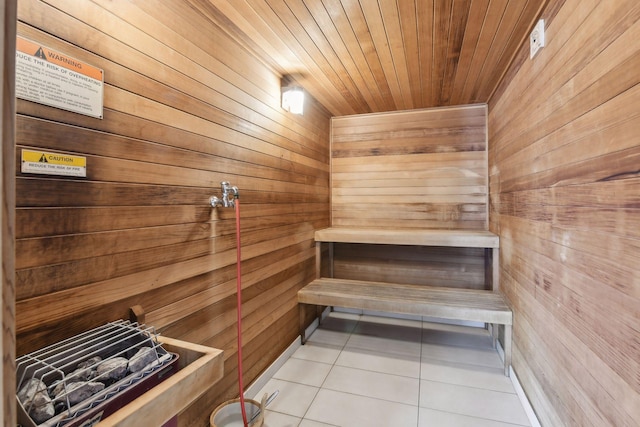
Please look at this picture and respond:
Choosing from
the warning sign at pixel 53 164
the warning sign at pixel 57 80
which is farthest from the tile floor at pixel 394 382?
the warning sign at pixel 57 80

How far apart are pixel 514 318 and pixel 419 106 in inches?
83.2

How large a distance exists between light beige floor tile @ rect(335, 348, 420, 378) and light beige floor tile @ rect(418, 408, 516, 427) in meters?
0.42

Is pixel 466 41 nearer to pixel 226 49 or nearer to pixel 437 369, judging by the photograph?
pixel 226 49

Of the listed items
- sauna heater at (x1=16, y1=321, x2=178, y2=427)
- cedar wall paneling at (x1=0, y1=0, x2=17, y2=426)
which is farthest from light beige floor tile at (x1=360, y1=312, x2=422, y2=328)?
cedar wall paneling at (x1=0, y1=0, x2=17, y2=426)

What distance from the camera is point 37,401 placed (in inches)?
27.7

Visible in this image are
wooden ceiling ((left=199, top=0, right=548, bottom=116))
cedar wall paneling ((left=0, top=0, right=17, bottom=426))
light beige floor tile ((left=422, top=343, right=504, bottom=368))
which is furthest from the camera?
light beige floor tile ((left=422, top=343, right=504, bottom=368))

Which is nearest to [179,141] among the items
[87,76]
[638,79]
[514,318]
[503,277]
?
[87,76]

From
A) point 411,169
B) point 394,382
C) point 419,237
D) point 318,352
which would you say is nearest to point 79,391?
point 394,382

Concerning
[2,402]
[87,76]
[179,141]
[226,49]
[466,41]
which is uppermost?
[466,41]

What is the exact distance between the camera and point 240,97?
73.4 inches

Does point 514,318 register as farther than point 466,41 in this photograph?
Yes

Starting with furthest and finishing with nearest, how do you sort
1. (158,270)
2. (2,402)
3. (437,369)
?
(437,369)
(158,270)
(2,402)

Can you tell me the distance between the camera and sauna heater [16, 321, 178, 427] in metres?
0.70

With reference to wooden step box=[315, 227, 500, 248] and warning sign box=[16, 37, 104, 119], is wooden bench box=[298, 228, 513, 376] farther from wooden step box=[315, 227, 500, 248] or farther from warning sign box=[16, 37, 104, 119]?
warning sign box=[16, 37, 104, 119]
